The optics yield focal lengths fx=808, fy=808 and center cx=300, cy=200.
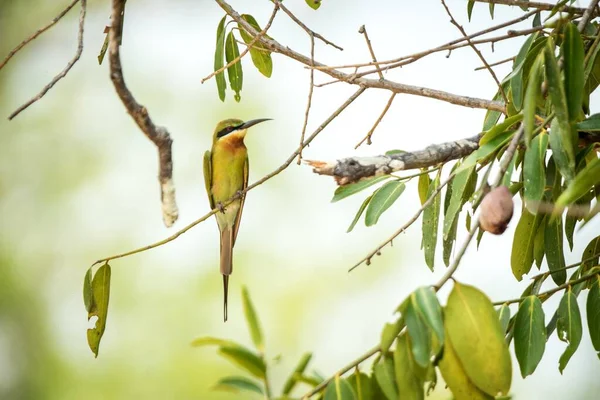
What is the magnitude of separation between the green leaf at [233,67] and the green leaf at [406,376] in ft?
2.76

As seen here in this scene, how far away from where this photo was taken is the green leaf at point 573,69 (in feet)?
2.69

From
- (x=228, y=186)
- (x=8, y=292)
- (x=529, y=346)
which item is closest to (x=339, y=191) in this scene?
(x=529, y=346)

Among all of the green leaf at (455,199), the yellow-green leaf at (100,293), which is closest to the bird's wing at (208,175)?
the yellow-green leaf at (100,293)

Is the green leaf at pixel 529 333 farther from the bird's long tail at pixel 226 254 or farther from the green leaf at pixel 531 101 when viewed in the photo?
the bird's long tail at pixel 226 254

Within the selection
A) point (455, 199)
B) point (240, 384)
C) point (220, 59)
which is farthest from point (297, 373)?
point (220, 59)

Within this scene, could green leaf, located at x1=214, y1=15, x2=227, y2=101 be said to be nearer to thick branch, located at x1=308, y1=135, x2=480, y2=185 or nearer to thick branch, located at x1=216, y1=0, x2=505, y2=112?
thick branch, located at x1=216, y1=0, x2=505, y2=112

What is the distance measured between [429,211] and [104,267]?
492 millimetres

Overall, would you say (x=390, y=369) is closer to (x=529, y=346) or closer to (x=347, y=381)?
(x=347, y=381)

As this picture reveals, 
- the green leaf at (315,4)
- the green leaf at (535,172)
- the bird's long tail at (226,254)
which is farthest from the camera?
the bird's long tail at (226,254)

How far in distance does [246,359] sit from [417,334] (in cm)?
16

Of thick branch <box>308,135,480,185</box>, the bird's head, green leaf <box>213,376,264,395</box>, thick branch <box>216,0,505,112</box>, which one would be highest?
the bird's head

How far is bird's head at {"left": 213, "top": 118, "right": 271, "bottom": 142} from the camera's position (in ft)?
7.28

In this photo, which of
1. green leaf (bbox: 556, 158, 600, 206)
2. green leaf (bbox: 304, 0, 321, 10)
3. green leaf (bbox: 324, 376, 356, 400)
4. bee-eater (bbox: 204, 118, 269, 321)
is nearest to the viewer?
green leaf (bbox: 556, 158, 600, 206)

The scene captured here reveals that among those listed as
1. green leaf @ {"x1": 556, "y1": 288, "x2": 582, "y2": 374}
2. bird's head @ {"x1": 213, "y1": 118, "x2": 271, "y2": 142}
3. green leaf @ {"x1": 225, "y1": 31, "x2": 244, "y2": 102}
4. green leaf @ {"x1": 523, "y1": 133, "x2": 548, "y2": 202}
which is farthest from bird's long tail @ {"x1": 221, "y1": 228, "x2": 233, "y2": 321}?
green leaf @ {"x1": 523, "y1": 133, "x2": 548, "y2": 202}
